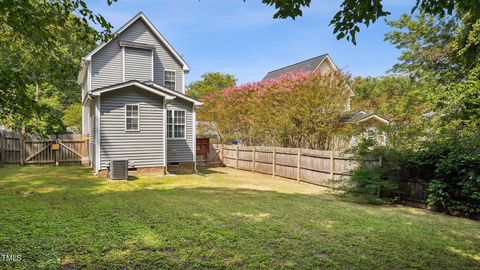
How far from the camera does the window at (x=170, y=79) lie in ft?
56.6

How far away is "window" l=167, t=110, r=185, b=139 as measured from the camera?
1506 centimetres

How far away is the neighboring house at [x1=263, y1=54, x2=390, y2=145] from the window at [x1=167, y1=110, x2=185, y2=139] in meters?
7.28

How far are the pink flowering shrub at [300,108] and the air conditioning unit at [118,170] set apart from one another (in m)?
6.96

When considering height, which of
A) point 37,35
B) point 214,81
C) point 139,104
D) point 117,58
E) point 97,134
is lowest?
point 97,134

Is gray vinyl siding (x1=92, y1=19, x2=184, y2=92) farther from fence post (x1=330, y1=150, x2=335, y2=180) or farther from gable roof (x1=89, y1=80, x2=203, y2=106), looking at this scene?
fence post (x1=330, y1=150, x2=335, y2=180)

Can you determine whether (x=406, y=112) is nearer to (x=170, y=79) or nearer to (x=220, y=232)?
(x=170, y=79)

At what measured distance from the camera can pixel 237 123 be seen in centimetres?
1898

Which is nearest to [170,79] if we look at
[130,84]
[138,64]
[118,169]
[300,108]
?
[138,64]

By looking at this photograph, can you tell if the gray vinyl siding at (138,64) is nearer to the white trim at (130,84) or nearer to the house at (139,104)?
the house at (139,104)

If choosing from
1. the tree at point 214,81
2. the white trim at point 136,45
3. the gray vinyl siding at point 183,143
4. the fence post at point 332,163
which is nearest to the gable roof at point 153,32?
the white trim at point 136,45

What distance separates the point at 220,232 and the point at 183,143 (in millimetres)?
10509

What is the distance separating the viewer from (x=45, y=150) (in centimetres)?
1644

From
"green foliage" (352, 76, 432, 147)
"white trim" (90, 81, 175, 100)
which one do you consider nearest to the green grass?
"green foliage" (352, 76, 432, 147)

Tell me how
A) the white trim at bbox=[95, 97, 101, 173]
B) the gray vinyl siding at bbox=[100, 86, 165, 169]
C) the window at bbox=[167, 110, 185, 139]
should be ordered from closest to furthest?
the white trim at bbox=[95, 97, 101, 173]
the gray vinyl siding at bbox=[100, 86, 165, 169]
the window at bbox=[167, 110, 185, 139]
